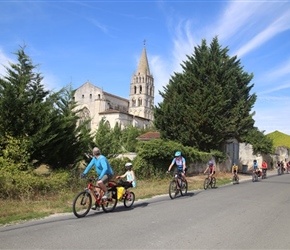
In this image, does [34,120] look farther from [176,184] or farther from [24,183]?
[176,184]

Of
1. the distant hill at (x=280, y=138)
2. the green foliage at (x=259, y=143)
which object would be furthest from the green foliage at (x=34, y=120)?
the distant hill at (x=280, y=138)

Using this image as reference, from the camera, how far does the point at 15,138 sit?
14133 millimetres

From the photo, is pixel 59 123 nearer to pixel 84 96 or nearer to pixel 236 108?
pixel 236 108

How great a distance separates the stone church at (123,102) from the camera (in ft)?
295

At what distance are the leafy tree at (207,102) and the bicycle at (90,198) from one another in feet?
68.3

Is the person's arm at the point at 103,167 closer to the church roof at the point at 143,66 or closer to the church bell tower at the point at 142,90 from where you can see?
the church bell tower at the point at 142,90

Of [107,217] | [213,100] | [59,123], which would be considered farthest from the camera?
[213,100]

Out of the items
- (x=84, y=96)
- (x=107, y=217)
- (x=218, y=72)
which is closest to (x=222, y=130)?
(x=218, y=72)

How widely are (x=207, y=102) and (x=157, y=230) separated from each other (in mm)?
23644

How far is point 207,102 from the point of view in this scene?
29.6 m

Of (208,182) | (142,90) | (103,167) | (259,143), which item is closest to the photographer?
(103,167)

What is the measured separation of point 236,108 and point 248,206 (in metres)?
21.0

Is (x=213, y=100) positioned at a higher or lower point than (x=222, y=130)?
higher

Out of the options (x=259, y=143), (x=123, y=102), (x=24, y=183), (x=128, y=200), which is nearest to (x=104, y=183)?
(x=128, y=200)
